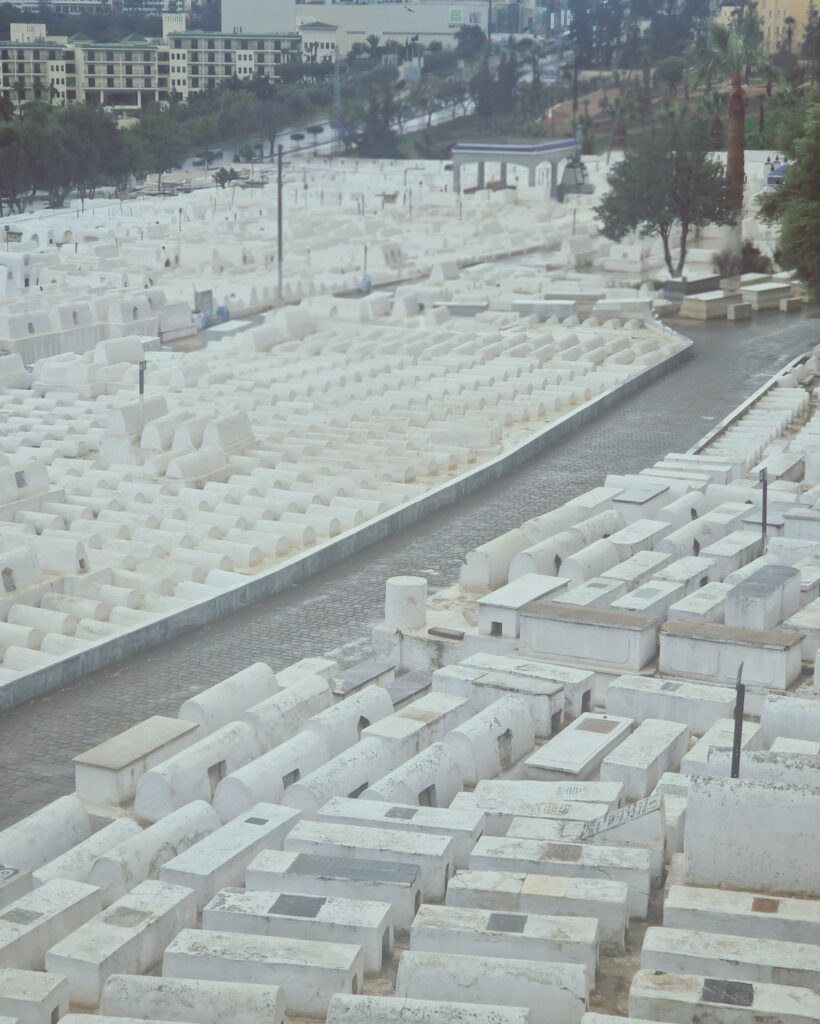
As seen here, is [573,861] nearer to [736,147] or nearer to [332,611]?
[332,611]

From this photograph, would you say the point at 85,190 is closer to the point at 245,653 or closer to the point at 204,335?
the point at 204,335

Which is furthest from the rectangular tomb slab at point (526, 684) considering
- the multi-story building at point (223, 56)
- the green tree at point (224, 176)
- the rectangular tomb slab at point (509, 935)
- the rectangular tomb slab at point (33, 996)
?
the multi-story building at point (223, 56)

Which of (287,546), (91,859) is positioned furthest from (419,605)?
(91,859)

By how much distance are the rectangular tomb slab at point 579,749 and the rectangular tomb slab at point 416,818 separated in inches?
34.8

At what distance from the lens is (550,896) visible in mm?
8336

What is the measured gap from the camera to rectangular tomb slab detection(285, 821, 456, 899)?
8.80m

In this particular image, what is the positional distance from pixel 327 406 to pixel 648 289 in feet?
44.8

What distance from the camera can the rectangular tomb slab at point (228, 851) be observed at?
8.83m

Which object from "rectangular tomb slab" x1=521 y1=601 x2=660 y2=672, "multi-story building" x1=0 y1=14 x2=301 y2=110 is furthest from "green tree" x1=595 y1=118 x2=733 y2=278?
"multi-story building" x1=0 y1=14 x2=301 y2=110

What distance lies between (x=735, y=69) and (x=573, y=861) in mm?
31433

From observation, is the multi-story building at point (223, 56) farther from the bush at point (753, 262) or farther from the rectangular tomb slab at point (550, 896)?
the rectangular tomb slab at point (550, 896)

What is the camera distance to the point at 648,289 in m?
33.8

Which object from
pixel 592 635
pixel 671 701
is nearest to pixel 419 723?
pixel 671 701

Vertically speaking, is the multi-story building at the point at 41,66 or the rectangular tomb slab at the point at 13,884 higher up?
the multi-story building at the point at 41,66
